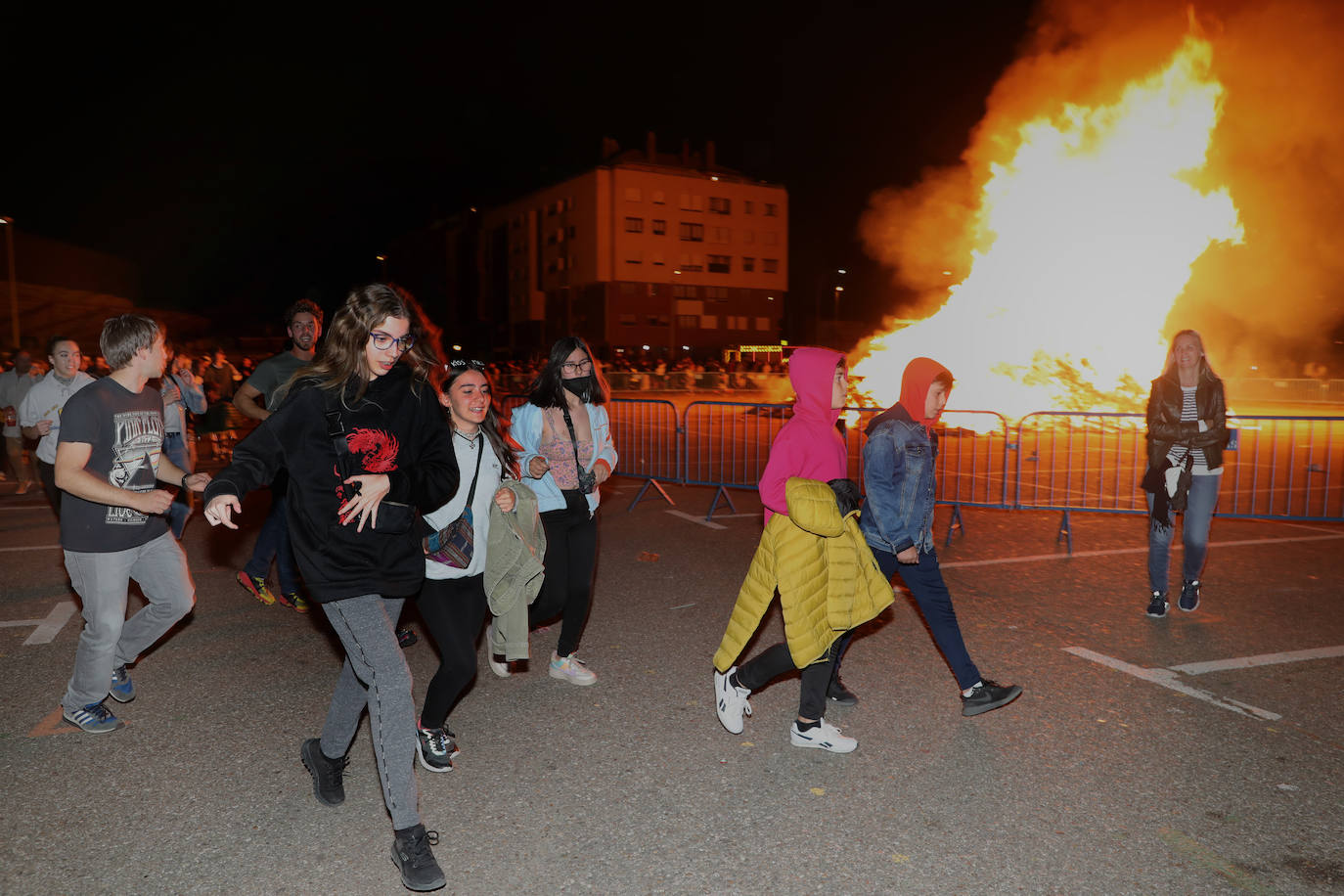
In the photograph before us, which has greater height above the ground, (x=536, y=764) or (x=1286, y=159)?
(x=1286, y=159)

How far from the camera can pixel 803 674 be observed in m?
4.11

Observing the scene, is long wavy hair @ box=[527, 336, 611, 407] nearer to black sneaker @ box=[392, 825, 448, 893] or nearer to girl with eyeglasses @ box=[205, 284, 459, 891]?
girl with eyeglasses @ box=[205, 284, 459, 891]

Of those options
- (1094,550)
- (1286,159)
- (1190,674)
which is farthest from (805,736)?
(1286,159)

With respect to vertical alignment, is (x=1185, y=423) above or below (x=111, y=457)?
above

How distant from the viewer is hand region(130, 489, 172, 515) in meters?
3.94

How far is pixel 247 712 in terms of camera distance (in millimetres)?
4590

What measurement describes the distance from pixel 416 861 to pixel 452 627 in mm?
1005

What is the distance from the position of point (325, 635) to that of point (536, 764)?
255 cm

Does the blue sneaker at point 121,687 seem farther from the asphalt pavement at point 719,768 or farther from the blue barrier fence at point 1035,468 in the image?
the blue barrier fence at point 1035,468

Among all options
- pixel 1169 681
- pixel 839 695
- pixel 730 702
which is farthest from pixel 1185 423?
pixel 730 702

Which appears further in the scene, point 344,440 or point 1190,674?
point 1190,674

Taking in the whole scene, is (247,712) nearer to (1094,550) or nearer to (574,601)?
(574,601)

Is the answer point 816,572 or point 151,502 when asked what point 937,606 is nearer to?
point 816,572

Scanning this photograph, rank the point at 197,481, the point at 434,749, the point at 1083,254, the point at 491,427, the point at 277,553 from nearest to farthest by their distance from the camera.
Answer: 1. the point at 197,481
2. the point at 434,749
3. the point at 491,427
4. the point at 277,553
5. the point at 1083,254
